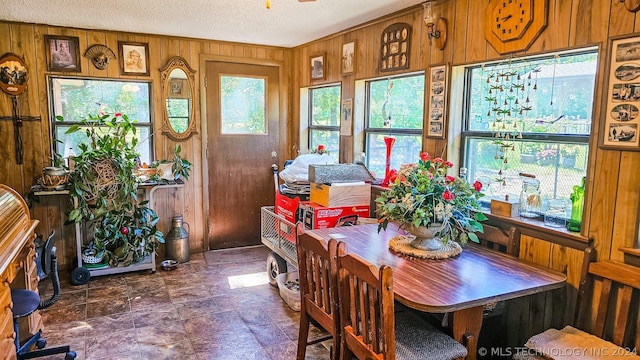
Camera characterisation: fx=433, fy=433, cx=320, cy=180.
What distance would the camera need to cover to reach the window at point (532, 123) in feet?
7.04

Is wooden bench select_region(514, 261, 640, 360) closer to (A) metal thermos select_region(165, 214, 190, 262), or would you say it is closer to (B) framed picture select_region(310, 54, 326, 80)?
(B) framed picture select_region(310, 54, 326, 80)

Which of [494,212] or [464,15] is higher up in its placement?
[464,15]

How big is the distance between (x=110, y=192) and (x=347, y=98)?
2181 mm

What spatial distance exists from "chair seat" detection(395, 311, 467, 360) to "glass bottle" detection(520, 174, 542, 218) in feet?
2.85

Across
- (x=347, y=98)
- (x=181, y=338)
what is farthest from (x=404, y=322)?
(x=347, y=98)

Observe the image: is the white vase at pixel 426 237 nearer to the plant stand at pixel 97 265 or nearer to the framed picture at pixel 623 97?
the framed picture at pixel 623 97

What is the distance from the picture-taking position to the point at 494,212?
244cm

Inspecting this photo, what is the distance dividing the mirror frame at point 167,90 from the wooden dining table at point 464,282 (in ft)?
8.85

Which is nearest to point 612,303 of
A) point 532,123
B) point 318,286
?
point 532,123

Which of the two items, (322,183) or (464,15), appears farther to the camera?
(322,183)

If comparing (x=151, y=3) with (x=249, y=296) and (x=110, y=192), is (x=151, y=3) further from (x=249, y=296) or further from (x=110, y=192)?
(x=249, y=296)

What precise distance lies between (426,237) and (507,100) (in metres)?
0.94

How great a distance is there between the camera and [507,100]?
96.7 inches

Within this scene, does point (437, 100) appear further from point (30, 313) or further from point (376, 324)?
point (30, 313)
